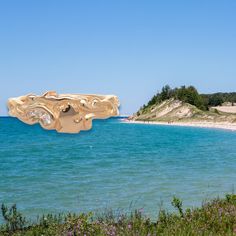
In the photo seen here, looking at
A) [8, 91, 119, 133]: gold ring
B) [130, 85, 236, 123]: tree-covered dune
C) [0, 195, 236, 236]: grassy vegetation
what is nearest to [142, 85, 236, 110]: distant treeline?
[130, 85, 236, 123]: tree-covered dune

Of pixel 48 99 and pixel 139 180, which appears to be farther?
pixel 139 180

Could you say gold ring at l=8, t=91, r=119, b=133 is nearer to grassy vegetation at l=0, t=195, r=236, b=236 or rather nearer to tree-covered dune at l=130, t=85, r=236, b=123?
grassy vegetation at l=0, t=195, r=236, b=236

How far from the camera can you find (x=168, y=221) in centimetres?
862

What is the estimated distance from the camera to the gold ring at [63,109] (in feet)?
6.07

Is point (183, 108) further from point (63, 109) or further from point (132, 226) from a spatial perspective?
point (63, 109)

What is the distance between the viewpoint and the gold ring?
6.07 feet

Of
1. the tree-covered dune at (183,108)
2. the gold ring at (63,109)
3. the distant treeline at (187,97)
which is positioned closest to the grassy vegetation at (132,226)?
the gold ring at (63,109)

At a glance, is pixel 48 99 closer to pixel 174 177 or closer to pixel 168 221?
pixel 168 221

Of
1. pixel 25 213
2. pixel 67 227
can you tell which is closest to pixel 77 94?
pixel 67 227

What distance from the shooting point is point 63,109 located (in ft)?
6.13

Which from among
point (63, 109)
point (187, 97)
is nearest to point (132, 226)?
point (63, 109)

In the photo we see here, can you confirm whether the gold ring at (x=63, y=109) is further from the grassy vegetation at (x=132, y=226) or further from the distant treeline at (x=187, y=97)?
the distant treeline at (x=187, y=97)

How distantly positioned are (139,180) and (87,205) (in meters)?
7.23

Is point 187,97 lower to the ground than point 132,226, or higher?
higher
